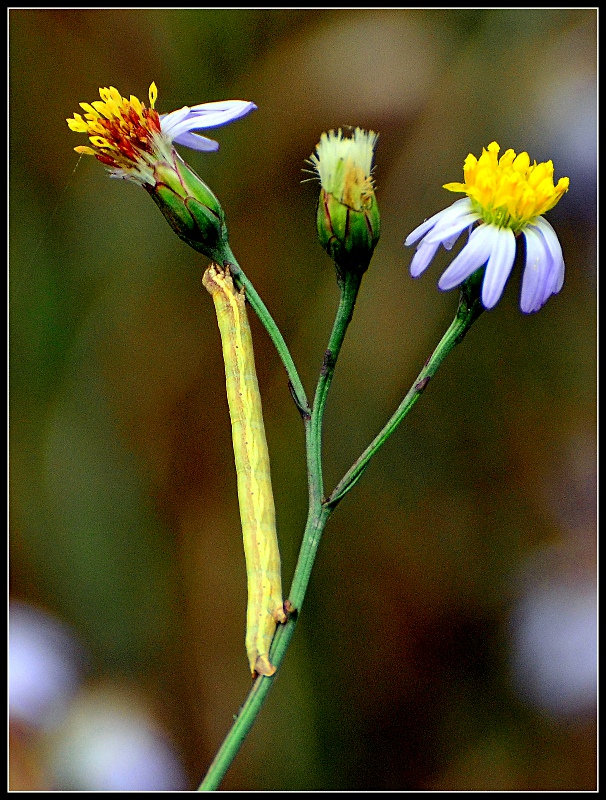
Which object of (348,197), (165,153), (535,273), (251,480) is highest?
(165,153)

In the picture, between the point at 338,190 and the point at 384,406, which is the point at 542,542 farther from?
the point at 338,190

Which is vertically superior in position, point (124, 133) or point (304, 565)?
point (124, 133)

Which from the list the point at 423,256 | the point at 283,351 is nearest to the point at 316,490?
the point at 283,351

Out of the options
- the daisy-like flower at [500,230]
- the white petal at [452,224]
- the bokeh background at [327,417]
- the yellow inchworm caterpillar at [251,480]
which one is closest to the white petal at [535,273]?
the daisy-like flower at [500,230]

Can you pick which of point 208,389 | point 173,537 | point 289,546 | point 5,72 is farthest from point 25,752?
point 5,72

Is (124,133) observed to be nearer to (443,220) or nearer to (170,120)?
(170,120)

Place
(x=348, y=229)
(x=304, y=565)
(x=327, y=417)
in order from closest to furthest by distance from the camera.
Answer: (x=304, y=565), (x=348, y=229), (x=327, y=417)
